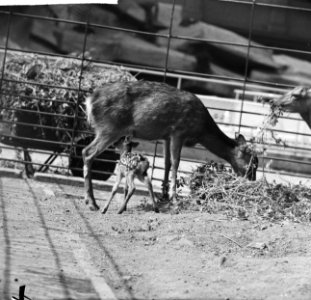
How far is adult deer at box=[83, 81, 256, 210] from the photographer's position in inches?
428

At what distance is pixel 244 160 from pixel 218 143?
0.43 m

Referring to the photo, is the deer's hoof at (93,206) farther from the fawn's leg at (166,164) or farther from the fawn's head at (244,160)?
the fawn's head at (244,160)

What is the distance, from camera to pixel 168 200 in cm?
1112

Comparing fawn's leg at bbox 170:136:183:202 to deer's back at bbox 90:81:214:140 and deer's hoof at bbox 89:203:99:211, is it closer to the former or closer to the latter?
deer's back at bbox 90:81:214:140

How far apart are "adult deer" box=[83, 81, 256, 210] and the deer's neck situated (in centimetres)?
1

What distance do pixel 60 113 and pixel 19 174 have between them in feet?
3.77

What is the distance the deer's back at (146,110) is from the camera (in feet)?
35.7

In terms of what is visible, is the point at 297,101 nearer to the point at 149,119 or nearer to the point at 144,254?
the point at 149,119

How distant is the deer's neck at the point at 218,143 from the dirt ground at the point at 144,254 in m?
1.37

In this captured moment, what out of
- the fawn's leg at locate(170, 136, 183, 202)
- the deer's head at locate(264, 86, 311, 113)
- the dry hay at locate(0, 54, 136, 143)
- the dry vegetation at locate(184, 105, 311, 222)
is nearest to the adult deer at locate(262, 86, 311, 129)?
the deer's head at locate(264, 86, 311, 113)

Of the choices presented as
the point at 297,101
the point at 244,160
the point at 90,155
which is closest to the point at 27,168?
the point at 90,155

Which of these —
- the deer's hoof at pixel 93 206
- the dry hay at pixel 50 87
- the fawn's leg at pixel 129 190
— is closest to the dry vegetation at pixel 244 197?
the fawn's leg at pixel 129 190

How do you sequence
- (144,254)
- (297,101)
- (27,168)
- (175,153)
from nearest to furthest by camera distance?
1. (144,254)
2. (175,153)
3. (297,101)
4. (27,168)

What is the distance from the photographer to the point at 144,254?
7727 mm
